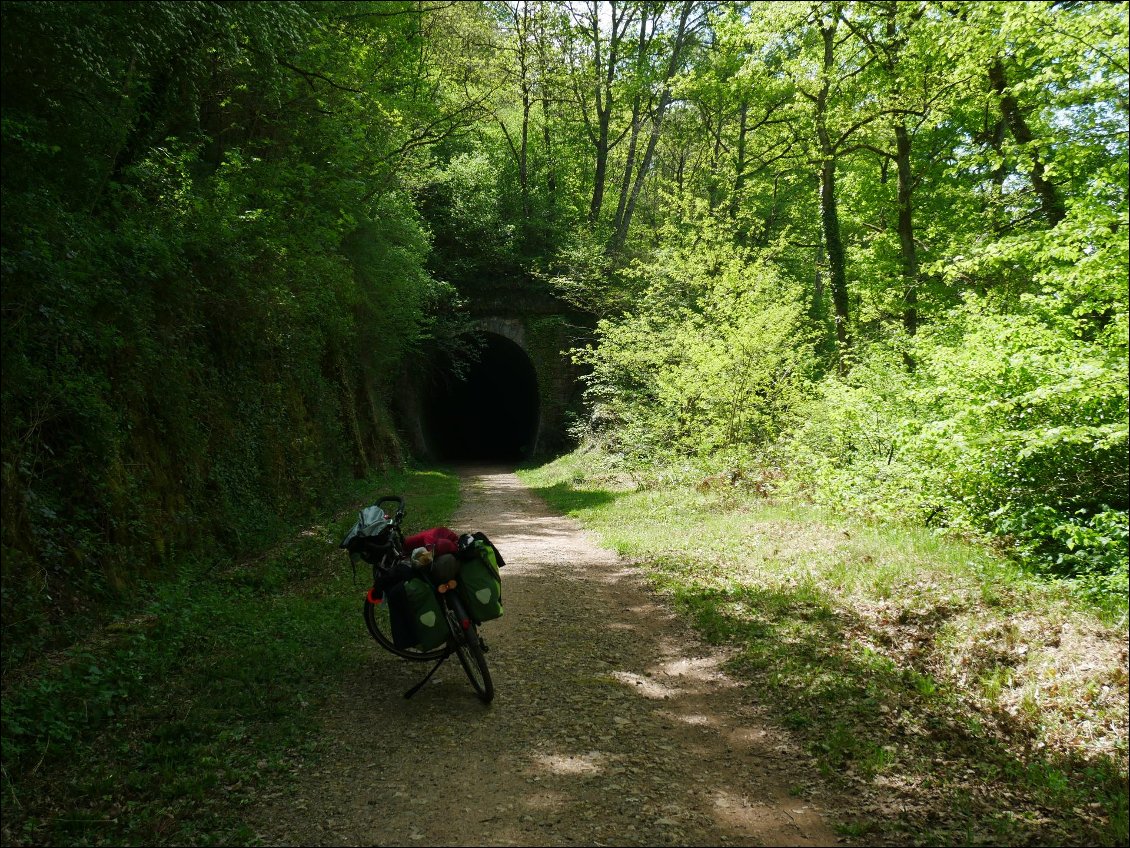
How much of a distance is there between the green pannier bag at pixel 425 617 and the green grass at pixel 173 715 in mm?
919

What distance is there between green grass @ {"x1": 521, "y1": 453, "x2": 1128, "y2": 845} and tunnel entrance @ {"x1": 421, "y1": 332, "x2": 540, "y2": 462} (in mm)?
20101

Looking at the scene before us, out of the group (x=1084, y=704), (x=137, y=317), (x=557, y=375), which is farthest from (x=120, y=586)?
(x=557, y=375)

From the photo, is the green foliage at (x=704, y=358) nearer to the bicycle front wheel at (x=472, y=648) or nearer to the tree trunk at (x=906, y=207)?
the tree trunk at (x=906, y=207)

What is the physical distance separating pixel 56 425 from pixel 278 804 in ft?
14.2

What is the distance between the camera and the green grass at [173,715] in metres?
3.45

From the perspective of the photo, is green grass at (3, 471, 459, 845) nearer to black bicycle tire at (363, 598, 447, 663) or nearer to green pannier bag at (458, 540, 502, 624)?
black bicycle tire at (363, 598, 447, 663)

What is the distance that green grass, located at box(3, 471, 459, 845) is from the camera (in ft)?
11.3

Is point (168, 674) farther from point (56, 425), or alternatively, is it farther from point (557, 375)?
point (557, 375)

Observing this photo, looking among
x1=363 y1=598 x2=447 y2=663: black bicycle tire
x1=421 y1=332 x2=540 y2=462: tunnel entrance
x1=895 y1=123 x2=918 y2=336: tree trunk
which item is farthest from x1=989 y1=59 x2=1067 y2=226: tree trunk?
x1=421 y1=332 x2=540 y2=462: tunnel entrance

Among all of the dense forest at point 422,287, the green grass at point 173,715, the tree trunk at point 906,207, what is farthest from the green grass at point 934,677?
the tree trunk at point 906,207

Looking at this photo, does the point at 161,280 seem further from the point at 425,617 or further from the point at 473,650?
the point at 473,650

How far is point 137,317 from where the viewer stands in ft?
23.7

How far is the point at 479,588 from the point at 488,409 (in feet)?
107

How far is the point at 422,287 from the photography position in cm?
2111
